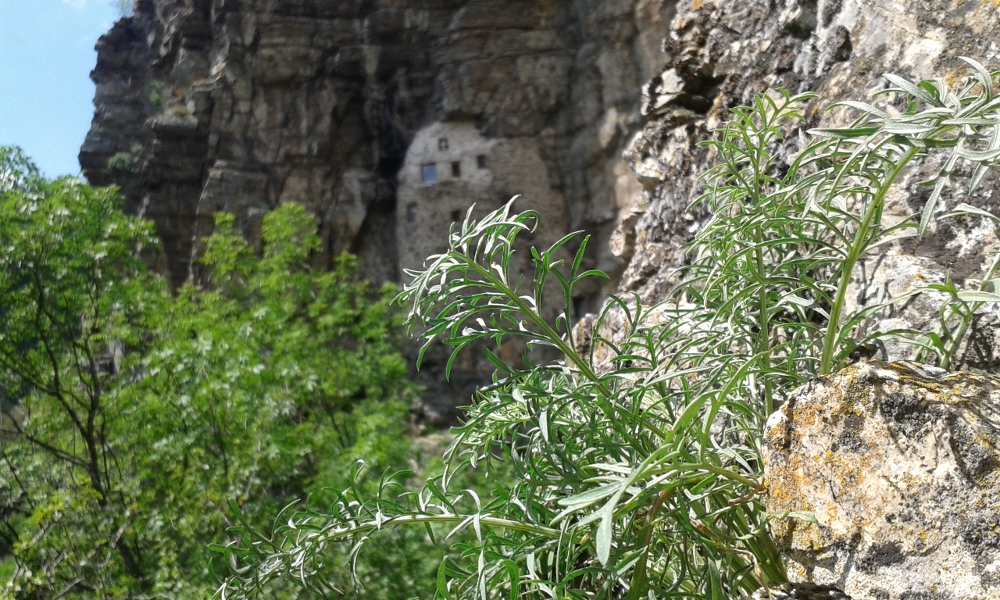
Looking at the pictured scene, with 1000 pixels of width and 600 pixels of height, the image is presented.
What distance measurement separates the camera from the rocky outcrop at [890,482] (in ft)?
2.95

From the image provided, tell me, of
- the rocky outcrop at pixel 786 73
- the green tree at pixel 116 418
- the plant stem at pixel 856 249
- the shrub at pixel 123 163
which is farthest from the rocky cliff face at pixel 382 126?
the plant stem at pixel 856 249

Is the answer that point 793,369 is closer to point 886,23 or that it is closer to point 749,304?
point 749,304

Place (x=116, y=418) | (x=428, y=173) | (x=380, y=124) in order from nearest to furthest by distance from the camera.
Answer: (x=116, y=418) → (x=428, y=173) → (x=380, y=124)

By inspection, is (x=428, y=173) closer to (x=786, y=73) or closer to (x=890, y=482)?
(x=786, y=73)

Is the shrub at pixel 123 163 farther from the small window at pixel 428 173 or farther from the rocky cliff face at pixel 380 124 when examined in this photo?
the small window at pixel 428 173

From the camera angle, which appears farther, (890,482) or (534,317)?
(534,317)

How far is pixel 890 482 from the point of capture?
37.9 inches

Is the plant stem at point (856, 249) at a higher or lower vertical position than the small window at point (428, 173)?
lower

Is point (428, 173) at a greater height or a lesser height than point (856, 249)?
greater

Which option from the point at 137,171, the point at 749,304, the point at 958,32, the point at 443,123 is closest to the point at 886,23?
the point at 958,32

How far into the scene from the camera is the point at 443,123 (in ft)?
57.0

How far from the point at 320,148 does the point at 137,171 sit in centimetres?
483

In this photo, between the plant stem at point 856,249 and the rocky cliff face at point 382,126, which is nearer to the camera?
the plant stem at point 856,249

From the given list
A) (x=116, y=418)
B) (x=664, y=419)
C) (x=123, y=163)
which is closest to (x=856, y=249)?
(x=664, y=419)
